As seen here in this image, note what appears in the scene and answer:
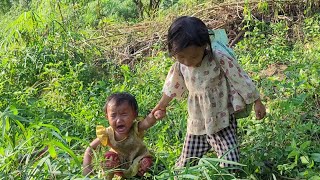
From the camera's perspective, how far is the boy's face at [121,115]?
2664 mm

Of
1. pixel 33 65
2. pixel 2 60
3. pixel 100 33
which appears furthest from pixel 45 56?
pixel 100 33

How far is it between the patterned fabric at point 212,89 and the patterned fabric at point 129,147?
324mm

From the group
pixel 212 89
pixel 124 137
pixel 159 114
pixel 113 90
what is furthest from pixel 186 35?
pixel 113 90

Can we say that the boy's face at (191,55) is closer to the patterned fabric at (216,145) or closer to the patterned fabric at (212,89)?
the patterned fabric at (212,89)

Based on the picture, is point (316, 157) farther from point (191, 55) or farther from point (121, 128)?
point (121, 128)

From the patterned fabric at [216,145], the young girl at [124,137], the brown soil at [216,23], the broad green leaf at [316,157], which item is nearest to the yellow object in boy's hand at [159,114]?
the young girl at [124,137]

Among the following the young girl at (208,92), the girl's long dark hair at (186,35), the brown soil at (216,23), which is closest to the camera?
the girl's long dark hair at (186,35)

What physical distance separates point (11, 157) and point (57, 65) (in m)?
2.65

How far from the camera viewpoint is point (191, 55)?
2.34 metres

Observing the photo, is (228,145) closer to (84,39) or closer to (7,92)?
(7,92)

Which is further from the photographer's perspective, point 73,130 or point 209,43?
point 73,130

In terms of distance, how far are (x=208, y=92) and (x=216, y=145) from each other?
319mm

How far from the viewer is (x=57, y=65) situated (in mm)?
4871

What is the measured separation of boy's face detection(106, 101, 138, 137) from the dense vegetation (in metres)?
0.28
